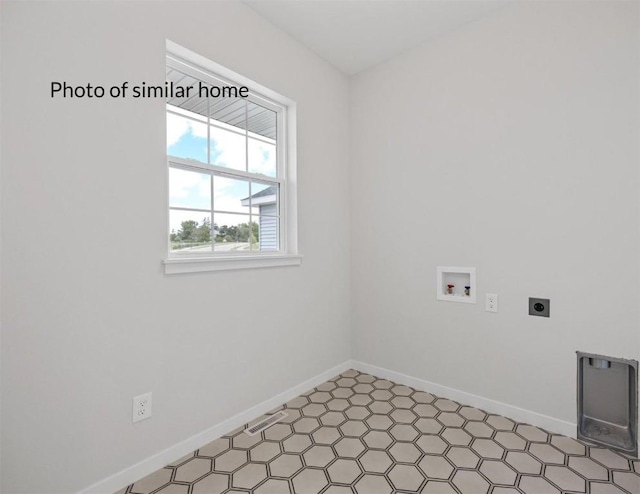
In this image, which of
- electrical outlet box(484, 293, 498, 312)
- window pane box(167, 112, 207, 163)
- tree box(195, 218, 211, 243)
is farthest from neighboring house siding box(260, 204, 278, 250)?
electrical outlet box(484, 293, 498, 312)

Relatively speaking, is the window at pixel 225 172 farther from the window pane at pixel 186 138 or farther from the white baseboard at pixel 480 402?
the white baseboard at pixel 480 402

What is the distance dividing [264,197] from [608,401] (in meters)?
2.35

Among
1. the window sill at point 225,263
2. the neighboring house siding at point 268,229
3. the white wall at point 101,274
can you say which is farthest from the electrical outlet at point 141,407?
the neighboring house siding at point 268,229

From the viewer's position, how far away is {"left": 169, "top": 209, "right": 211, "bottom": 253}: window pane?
1828mm

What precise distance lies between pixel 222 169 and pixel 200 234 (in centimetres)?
41

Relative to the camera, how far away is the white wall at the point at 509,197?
178 centimetres

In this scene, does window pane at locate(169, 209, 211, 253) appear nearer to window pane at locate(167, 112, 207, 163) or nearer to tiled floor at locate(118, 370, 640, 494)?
window pane at locate(167, 112, 207, 163)

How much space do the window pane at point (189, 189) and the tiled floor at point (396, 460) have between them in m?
1.33

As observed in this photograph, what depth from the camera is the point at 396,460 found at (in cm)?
170

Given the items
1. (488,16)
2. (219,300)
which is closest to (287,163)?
(219,300)

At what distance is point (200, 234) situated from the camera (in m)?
1.94

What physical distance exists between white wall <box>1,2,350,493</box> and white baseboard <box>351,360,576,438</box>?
3.48ft

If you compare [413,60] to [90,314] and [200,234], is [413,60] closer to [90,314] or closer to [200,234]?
[200,234]

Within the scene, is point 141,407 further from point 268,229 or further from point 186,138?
point 186,138
